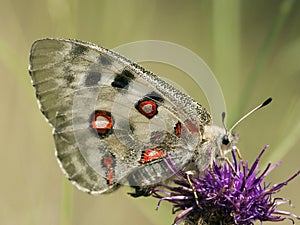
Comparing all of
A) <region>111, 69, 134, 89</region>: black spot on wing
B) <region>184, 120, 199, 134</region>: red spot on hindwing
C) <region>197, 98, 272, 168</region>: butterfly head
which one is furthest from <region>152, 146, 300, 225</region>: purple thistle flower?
<region>111, 69, 134, 89</region>: black spot on wing

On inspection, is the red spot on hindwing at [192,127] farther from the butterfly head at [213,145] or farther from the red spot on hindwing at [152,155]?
the red spot on hindwing at [152,155]

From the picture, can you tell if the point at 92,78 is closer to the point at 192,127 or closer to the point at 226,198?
the point at 192,127

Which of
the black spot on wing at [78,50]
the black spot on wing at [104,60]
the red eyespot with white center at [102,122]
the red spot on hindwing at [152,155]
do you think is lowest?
the red spot on hindwing at [152,155]

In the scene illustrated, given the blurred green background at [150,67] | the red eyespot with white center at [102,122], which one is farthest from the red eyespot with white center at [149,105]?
A: the blurred green background at [150,67]

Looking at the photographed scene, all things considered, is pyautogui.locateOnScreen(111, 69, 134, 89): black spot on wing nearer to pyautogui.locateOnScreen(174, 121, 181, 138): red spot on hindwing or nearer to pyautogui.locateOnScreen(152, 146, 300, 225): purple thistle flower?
pyautogui.locateOnScreen(174, 121, 181, 138): red spot on hindwing

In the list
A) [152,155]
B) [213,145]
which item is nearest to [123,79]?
[152,155]

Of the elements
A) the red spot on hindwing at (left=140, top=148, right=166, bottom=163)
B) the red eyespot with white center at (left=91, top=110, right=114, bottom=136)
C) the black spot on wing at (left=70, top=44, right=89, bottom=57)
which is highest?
the black spot on wing at (left=70, top=44, right=89, bottom=57)

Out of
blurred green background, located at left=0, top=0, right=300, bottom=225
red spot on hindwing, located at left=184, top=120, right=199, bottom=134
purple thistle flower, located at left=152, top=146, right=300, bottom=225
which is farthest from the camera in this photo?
blurred green background, located at left=0, top=0, right=300, bottom=225

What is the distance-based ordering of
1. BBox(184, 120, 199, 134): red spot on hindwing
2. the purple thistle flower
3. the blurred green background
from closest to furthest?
1. the purple thistle flower
2. BBox(184, 120, 199, 134): red spot on hindwing
3. the blurred green background
